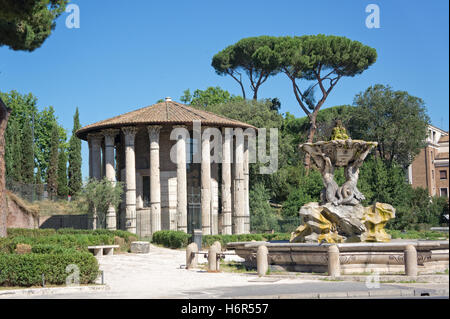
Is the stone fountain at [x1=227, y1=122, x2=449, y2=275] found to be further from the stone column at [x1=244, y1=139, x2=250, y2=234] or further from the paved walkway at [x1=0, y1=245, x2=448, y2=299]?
the stone column at [x1=244, y1=139, x2=250, y2=234]

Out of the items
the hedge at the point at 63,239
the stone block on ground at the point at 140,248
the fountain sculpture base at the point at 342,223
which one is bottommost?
the stone block on ground at the point at 140,248

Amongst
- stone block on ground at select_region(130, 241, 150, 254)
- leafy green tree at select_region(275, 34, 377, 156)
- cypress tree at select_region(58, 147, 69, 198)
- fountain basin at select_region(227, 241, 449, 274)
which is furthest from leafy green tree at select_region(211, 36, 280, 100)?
fountain basin at select_region(227, 241, 449, 274)

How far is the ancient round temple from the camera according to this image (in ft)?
134

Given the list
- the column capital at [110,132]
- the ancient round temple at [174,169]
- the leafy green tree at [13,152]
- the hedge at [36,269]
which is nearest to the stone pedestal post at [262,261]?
the hedge at [36,269]

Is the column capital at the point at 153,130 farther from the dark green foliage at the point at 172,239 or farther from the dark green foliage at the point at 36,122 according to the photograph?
the dark green foliage at the point at 36,122

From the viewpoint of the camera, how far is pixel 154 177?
4088 centimetres

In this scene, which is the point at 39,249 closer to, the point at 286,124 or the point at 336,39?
the point at 336,39

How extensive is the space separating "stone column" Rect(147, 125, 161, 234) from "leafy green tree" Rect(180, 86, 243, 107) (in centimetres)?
2256

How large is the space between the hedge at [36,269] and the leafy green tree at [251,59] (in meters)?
40.9

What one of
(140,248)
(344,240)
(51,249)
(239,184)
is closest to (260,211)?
(239,184)

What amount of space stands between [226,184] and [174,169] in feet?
12.2

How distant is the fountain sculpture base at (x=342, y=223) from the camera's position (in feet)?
60.9

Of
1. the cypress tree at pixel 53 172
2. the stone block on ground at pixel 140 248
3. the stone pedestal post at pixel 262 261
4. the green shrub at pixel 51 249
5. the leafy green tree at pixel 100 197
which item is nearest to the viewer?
the stone pedestal post at pixel 262 261

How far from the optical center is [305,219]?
18.8m
